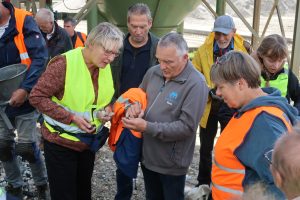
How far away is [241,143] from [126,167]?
1165 millimetres

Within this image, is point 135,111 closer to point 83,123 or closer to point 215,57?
point 83,123

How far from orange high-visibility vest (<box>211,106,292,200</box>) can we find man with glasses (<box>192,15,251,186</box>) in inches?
62.8

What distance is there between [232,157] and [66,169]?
128 centimetres

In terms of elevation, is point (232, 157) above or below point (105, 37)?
below

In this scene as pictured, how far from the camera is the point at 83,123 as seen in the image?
262cm

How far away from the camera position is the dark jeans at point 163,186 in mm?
2746

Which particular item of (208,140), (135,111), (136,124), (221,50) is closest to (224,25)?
(221,50)

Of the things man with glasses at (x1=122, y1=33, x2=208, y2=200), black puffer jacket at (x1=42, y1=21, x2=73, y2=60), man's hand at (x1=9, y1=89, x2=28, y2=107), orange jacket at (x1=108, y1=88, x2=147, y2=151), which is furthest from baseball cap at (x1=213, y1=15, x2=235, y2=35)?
black puffer jacket at (x1=42, y1=21, x2=73, y2=60)

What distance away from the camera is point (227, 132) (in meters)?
2.01

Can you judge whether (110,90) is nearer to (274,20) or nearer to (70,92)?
(70,92)

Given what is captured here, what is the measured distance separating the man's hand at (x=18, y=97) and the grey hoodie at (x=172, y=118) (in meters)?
1.07

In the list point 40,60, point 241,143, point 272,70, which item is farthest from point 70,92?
point 272,70

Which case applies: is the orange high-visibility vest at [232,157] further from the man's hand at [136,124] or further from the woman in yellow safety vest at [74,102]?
the woman in yellow safety vest at [74,102]

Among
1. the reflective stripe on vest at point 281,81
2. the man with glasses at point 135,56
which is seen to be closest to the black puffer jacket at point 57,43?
→ the man with glasses at point 135,56
